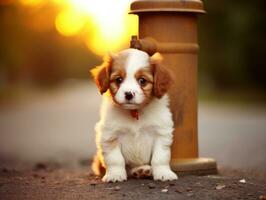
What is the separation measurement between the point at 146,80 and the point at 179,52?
3.89ft

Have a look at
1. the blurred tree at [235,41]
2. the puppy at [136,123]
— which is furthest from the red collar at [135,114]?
the blurred tree at [235,41]

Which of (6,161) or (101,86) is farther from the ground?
(101,86)

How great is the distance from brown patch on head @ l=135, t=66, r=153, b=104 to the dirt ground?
80 cm

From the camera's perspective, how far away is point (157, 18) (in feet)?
22.4

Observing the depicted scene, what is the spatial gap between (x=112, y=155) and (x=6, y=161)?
12.2ft

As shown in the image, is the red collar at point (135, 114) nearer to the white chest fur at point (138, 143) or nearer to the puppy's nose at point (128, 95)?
the white chest fur at point (138, 143)

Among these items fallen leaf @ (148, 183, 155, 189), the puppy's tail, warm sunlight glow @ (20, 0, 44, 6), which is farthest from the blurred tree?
fallen leaf @ (148, 183, 155, 189)

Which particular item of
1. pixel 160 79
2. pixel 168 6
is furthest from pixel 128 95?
pixel 168 6

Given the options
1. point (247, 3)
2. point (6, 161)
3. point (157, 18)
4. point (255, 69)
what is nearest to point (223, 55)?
point (255, 69)

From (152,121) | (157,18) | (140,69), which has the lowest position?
(152,121)

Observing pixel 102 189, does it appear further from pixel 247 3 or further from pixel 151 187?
pixel 247 3

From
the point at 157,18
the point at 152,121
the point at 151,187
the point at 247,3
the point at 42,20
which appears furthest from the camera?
the point at 42,20

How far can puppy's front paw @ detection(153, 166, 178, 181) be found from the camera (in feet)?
19.5

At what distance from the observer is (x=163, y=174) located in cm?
596
